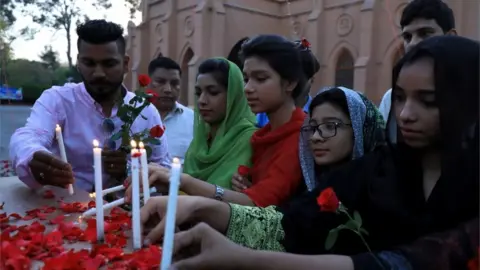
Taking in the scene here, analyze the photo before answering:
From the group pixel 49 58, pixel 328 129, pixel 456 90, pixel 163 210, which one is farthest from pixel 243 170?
pixel 49 58

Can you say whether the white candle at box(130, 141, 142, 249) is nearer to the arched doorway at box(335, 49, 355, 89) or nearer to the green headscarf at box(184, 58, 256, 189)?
the green headscarf at box(184, 58, 256, 189)

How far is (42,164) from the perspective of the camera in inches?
78.9

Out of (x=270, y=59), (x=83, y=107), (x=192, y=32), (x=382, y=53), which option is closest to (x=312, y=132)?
(x=270, y=59)

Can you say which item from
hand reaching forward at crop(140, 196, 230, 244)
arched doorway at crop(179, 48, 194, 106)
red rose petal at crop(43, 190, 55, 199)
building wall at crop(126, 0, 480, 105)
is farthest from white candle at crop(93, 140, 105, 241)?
arched doorway at crop(179, 48, 194, 106)

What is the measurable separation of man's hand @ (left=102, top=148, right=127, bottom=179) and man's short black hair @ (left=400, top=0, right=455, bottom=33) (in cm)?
220

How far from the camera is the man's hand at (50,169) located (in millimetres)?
1974

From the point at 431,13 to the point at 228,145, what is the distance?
5.75ft

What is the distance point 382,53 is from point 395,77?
16629 millimetres

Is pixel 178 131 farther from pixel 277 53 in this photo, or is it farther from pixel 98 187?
pixel 98 187

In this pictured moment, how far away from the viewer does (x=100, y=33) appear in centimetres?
260

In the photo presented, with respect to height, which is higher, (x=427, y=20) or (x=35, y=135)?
(x=427, y=20)

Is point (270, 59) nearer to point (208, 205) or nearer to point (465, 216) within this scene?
point (208, 205)

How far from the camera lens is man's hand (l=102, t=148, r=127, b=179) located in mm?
2084

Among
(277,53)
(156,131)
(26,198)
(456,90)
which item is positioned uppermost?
(277,53)
